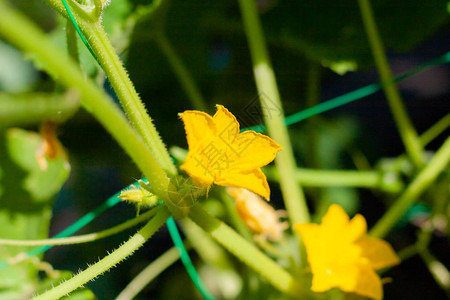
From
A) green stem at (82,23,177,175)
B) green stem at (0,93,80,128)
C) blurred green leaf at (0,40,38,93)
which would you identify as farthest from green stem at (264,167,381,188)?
blurred green leaf at (0,40,38,93)

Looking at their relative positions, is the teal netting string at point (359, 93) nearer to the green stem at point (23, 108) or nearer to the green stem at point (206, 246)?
the green stem at point (206, 246)

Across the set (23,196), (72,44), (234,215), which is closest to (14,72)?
(23,196)

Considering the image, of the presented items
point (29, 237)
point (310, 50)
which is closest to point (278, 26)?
point (310, 50)

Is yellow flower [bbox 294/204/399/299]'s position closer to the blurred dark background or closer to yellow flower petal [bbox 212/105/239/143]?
yellow flower petal [bbox 212/105/239/143]

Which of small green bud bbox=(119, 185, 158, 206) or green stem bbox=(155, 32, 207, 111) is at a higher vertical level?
green stem bbox=(155, 32, 207, 111)

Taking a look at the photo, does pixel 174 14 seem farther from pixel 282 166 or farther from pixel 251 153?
pixel 251 153

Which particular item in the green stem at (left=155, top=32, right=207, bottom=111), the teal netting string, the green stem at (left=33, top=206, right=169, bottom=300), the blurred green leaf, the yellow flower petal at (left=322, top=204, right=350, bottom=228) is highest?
the teal netting string

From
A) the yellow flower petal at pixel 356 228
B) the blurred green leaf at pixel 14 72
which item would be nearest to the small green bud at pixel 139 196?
the yellow flower petal at pixel 356 228
